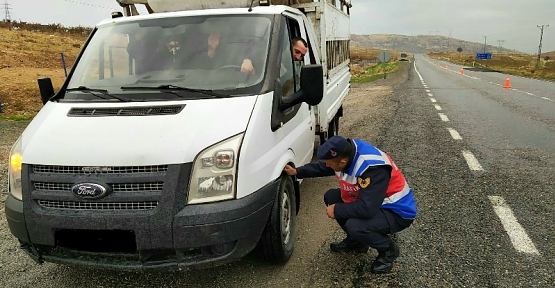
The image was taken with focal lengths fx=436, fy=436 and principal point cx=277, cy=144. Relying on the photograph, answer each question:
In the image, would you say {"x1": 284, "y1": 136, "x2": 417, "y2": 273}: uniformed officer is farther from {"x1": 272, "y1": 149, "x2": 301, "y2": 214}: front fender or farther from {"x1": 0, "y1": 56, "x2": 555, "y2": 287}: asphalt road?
{"x1": 0, "y1": 56, "x2": 555, "y2": 287}: asphalt road

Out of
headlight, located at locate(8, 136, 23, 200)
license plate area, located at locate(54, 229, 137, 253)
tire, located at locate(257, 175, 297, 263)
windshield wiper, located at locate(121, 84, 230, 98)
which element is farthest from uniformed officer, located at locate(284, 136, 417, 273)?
headlight, located at locate(8, 136, 23, 200)

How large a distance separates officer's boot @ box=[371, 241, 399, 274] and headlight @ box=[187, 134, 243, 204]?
1377 millimetres

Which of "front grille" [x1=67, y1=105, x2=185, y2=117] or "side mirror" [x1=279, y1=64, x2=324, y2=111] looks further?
"side mirror" [x1=279, y1=64, x2=324, y2=111]

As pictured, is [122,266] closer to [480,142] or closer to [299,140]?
[299,140]

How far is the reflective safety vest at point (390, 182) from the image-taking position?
3264 mm

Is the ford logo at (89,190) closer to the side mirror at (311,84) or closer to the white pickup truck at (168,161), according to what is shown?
the white pickup truck at (168,161)

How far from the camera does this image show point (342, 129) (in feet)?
32.2

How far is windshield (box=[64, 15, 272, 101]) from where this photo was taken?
346 centimetres

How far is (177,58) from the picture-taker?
12.1 feet

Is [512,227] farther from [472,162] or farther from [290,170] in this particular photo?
[472,162]

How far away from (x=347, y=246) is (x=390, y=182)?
752mm

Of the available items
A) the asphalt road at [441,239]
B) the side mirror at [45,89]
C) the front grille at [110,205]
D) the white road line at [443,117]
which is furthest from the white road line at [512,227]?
the white road line at [443,117]

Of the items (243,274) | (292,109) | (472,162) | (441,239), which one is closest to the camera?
(243,274)

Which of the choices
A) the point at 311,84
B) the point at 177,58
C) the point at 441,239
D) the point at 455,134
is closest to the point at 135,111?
the point at 177,58
